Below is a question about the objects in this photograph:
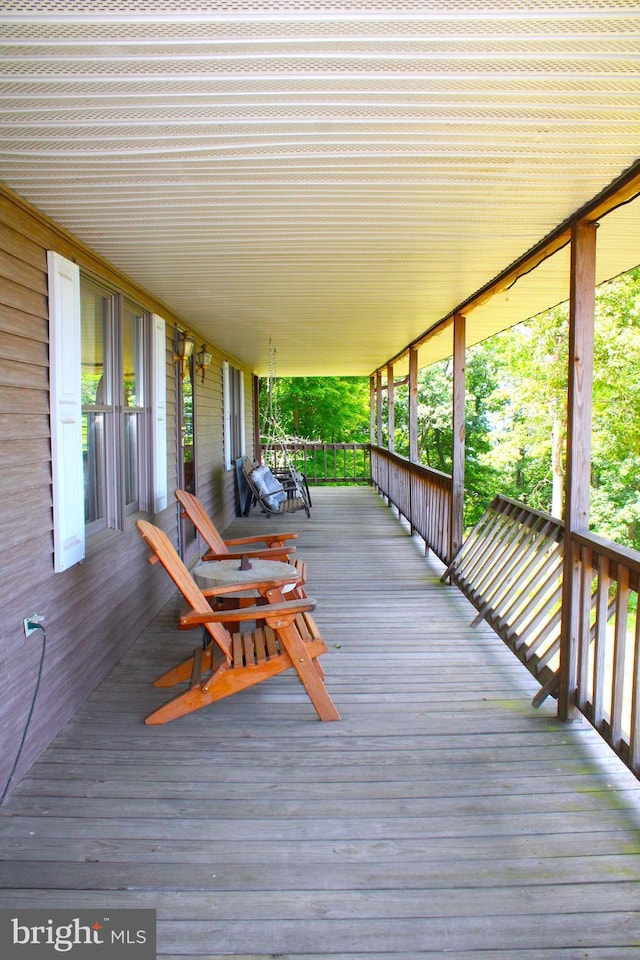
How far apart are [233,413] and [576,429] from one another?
23.9ft

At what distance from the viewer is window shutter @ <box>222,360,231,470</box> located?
28.3ft

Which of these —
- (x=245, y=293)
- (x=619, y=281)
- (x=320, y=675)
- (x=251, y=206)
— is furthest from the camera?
(x=619, y=281)

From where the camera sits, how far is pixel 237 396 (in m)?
10.2

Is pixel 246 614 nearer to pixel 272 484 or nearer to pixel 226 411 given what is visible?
pixel 226 411

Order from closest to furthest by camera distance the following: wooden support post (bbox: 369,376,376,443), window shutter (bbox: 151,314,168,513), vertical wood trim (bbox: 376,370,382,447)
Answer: window shutter (bbox: 151,314,168,513)
vertical wood trim (bbox: 376,370,382,447)
wooden support post (bbox: 369,376,376,443)

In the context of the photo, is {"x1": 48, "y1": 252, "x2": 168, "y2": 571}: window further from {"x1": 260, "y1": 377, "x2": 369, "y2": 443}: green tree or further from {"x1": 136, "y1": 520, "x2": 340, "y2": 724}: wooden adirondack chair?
{"x1": 260, "y1": 377, "x2": 369, "y2": 443}: green tree

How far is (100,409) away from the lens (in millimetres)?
3598

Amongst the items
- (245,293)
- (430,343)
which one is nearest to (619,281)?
(430,343)

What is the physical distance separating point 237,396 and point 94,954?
29.2ft

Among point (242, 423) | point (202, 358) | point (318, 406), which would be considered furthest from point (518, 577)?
point (318, 406)

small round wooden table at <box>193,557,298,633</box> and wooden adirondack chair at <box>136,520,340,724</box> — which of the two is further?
small round wooden table at <box>193,557,298,633</box>

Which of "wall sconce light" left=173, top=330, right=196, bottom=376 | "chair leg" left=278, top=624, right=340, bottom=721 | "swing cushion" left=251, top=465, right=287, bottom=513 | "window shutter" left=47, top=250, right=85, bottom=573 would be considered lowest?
"chair leg" left=278, top=624, right=340, bottom=721

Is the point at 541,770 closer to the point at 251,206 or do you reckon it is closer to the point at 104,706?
the point at 104,706

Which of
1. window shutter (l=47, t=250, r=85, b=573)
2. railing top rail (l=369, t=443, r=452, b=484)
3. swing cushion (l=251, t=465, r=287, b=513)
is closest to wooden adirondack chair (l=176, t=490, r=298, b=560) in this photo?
window shutter (l=47, t=250, r=85, b=573)
